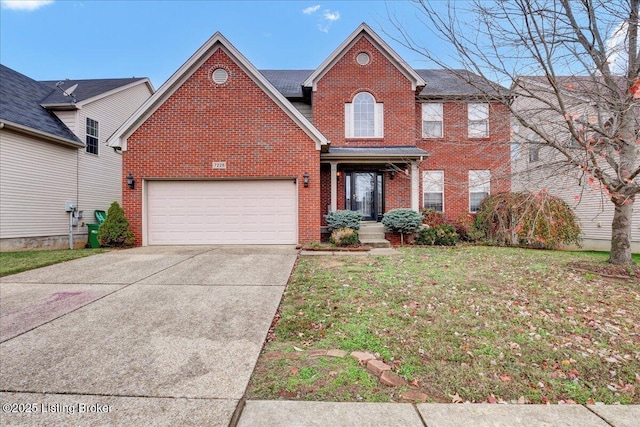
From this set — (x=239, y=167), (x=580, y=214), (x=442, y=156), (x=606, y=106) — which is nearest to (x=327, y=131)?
(x=239, y=167)

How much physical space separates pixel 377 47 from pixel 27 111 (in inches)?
520

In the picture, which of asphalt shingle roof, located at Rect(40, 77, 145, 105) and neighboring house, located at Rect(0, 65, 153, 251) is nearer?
neighboring house, located at Rect(0, 65, 153, 251)

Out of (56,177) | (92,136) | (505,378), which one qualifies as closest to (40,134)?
(56,177)

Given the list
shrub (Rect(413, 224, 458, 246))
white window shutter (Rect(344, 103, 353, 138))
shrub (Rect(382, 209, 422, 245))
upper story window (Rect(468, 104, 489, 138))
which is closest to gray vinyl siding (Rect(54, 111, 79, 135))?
white window shutter (Rect(344, 103, 353, 138))

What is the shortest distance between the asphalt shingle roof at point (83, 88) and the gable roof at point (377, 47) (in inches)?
384

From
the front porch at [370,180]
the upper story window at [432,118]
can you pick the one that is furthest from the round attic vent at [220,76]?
the upper story window at [432,118]

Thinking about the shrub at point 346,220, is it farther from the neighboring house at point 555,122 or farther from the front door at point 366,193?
the neighboring house at point 555,122

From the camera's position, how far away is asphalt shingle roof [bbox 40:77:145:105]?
497 inches

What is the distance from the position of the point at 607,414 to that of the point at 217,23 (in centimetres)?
1298

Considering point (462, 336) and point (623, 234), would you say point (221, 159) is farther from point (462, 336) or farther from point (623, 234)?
point (623, 234)

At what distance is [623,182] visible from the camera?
195 inches

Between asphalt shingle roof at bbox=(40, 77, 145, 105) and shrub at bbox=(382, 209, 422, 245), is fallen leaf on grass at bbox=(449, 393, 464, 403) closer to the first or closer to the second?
shrub at bbox=(382, 209, 422, 245)

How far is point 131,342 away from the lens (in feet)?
10.3

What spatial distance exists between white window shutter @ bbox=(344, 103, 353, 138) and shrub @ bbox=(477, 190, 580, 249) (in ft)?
19.2
